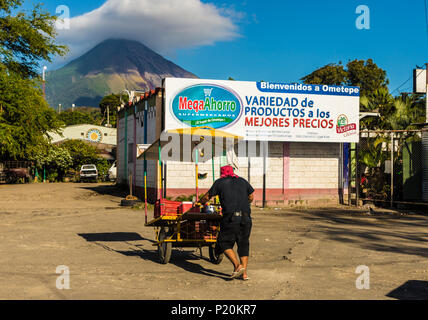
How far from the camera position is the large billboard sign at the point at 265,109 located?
20.6m

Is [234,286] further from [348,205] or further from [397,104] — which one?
[397,104]

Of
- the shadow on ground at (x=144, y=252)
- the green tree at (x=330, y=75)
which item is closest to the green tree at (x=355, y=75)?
the green tree at (x=330, y=75)

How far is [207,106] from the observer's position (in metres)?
20.8

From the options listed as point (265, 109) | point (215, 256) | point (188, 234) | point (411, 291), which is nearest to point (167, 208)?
point (188, 234)

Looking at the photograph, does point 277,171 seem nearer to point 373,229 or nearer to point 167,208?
point 373,229

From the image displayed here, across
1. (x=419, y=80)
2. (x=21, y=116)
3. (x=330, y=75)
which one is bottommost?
(x=21, y=116)

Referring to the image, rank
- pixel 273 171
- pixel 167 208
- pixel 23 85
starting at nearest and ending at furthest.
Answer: pixel 167 208, pixel 273 171, pixel 23 85

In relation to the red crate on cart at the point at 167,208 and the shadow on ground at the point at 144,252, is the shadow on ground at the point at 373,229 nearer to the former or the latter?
the shadow on ground at the point at 144,252

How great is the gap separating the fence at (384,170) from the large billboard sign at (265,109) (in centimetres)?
108

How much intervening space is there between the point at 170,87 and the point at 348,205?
9.67 metres

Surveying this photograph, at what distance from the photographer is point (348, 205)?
2255 centimetres

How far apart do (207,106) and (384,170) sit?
8483 mm

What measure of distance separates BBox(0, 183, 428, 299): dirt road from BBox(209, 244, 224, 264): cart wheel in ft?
0.40

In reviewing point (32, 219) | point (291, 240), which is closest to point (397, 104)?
point (291, 240)
